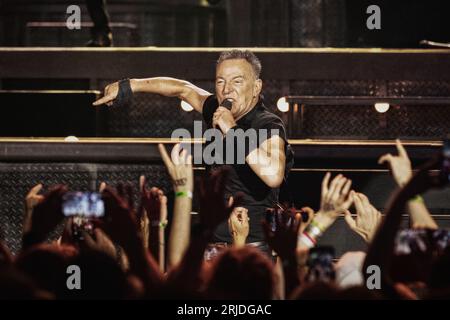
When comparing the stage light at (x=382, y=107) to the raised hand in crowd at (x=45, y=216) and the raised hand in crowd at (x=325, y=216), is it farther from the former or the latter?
the raised hand in crowd at (x=45, y=216)

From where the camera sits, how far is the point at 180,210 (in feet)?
11.6

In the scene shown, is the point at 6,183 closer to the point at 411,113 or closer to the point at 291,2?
the point at 411,113

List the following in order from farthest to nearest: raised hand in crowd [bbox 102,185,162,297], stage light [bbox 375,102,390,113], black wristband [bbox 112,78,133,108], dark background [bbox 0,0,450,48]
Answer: dark background [bbox 0,0,450,48], stage light [bbox 375,102,390,113], black wristband [bbox 112,78,133,108], raised hand in crowd [bbox 102,185,162,297]

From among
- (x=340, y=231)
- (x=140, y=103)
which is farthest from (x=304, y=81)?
(x=340, y=231)

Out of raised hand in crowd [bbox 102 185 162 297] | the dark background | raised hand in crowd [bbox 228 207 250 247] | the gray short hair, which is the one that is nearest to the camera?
raised hand in crowd [bbox 102 185 162 297]

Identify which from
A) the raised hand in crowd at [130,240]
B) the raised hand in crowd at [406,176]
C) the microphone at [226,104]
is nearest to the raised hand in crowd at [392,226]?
the raised hand in crowd at [406,176]

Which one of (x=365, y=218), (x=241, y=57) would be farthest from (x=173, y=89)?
(x=365, y=218)

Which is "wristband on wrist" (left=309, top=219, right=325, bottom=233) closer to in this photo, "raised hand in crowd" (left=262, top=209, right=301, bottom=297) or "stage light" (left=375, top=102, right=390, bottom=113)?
"raised hand in crowd" (left=262, top=209, right=301, bottom=297)

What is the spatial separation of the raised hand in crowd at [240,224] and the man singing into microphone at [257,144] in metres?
0.19

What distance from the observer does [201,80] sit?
25.7 feet

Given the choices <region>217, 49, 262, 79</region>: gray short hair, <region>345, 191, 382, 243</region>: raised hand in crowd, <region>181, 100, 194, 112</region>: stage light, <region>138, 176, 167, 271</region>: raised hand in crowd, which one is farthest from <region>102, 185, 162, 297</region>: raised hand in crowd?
<region>181, 100, 194, 112</region>: stage light

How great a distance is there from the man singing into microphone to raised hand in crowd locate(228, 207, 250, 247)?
0.19 meters

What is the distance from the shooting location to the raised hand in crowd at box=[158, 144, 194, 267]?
138 inches

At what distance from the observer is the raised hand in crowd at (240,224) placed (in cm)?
430
